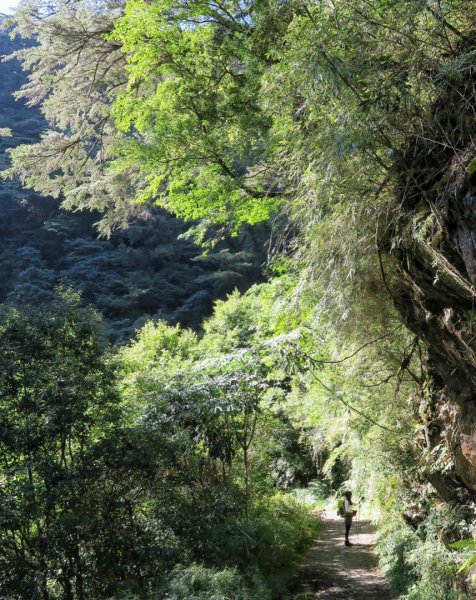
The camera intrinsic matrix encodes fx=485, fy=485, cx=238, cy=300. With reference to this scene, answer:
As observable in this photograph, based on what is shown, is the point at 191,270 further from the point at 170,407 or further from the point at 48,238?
the point at 170,407

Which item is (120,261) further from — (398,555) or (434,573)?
(434,573)

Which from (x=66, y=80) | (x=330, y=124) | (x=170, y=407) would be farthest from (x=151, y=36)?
(x=170, y=407)

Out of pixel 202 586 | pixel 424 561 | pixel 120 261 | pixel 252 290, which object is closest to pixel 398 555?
pixel 424 561

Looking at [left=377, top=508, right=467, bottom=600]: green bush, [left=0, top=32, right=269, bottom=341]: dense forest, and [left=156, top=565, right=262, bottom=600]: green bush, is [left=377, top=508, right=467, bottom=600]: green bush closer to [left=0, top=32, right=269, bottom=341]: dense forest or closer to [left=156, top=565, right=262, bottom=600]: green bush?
[left=156, top=565, right=262, bottom=600]: green bush

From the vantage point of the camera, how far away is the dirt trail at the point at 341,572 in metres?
8.09

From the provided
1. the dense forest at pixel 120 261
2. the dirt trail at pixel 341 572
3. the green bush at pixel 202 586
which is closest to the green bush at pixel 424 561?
the dirt trail at pixel 341 572

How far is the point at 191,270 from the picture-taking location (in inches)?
1267

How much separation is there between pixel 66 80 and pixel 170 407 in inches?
223

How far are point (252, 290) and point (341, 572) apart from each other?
227 inches

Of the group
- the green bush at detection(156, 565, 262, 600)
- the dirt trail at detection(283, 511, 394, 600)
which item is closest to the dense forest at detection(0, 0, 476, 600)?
the green bush at detection(156, 565, 262, 600)

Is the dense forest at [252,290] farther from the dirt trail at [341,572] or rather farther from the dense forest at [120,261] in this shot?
the dense forest at [120,261]

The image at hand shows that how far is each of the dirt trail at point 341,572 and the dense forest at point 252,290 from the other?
1.29 feet

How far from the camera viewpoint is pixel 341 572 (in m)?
9.40

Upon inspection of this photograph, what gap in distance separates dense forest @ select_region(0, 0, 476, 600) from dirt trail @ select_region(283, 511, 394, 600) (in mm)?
393
